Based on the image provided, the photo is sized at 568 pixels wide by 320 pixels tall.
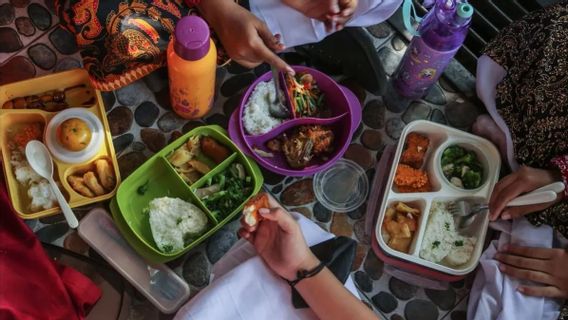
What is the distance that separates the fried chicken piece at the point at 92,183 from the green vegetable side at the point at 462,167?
25.1 inches

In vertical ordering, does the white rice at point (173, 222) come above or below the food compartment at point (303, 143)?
below

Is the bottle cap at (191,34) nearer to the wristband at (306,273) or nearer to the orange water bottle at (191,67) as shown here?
the orange water bottle at (191,67)

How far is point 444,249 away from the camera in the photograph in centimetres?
101

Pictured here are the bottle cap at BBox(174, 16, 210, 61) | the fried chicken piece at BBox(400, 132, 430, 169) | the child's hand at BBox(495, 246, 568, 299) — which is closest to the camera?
the bottle cap at BBox(174, 16, 210, 61)

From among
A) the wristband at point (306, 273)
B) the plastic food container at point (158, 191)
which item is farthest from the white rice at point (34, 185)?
the wristband at point (306, 273)

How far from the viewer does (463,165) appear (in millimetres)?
1060

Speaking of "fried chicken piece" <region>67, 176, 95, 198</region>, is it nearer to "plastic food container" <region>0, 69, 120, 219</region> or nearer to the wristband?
"plastic food container" <region>0, 69, 120, 219</region>

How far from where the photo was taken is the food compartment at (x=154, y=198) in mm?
977

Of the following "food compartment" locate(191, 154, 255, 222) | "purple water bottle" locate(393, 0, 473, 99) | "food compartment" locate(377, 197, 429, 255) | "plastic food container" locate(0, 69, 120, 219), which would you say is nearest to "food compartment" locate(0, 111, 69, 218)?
"plastic food container" locate(0, 69, 120, 219)

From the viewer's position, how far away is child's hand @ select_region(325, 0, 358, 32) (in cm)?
99

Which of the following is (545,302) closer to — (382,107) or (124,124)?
(382,107)

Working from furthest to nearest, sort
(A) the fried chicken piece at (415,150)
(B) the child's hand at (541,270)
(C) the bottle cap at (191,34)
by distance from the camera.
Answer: (A) the fried chicken piece at (415,150)
(B) the child's hand at (541,270)
(C) the bottle cap at (191,34)

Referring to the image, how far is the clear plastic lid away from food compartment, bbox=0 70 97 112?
47cm

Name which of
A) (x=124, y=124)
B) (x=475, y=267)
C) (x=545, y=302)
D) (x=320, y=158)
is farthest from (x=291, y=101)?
(x=545, y=302)
